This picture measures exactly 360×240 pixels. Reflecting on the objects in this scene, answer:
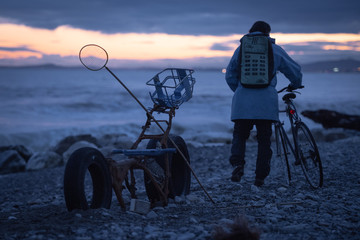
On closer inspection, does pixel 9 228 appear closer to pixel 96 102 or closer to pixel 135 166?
pixel 135 166

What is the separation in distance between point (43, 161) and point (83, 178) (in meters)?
8.47

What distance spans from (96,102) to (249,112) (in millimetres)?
32136

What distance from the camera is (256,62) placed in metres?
5.49

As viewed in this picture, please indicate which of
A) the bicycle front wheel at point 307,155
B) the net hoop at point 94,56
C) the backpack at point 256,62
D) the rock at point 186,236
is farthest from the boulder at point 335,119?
the rock at point 186,236

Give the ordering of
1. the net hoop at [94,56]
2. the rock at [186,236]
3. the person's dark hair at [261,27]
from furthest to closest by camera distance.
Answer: the person's dark hair at [261,27] < the net hoop at [94,56] < the rock at [186,236]

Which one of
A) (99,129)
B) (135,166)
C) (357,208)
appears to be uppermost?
(135,166)

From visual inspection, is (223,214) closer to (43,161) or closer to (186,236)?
(186,236)

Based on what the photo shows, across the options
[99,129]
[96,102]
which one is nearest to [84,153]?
[99,129]

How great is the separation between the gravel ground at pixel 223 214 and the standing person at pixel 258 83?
64 centimetres

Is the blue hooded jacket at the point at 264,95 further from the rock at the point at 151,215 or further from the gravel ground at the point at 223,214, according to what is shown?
the rock at the point at 151,215

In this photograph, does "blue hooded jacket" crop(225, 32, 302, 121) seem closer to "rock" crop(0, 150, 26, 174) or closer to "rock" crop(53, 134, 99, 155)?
"rock" crop(0, 150, 26, 174)

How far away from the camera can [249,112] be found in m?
5.52

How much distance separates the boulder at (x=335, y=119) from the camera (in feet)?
52.9

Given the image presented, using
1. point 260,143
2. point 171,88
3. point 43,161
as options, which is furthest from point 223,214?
point 43,161
